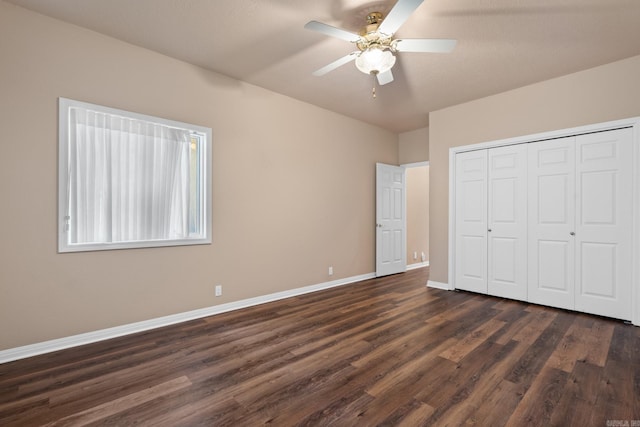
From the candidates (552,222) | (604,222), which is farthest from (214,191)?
(604,222)

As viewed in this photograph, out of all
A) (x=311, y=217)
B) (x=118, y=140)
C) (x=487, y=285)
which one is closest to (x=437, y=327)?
Answer: (x=487, y=285)

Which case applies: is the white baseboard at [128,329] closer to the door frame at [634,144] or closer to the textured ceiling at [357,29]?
the textured ceiling at [357,29]

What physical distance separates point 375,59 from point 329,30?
464 mm

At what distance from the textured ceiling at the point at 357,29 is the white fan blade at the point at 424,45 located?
326 millimetres

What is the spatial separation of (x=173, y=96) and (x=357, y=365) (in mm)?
3288

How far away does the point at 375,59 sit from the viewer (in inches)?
96.2

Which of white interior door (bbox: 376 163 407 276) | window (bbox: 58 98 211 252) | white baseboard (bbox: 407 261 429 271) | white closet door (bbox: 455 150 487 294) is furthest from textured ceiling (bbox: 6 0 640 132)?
white baseboard (bbox: 407 261 429 271)

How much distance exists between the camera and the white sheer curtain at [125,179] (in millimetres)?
2766

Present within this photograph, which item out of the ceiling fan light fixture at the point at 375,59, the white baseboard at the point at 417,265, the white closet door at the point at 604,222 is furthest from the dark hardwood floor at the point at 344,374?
the white baseboard at the point at 417,265

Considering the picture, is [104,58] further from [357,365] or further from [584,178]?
[584,178]

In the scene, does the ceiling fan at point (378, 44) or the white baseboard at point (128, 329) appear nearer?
the ceiling fan at point (378, 44)

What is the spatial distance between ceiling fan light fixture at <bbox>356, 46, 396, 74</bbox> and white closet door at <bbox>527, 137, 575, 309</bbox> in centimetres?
270

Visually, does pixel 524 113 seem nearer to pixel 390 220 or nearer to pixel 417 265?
pixel 390 220

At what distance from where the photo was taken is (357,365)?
7.67 feet
